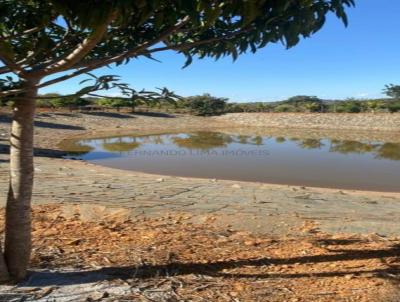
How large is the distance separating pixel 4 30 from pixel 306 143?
2473 cm

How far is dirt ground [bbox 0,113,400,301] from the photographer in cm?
362

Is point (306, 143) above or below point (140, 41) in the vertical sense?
below

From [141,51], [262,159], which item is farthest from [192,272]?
[262,159]

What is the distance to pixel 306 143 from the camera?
90.8 feet

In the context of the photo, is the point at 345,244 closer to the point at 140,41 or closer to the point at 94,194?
the point at 140,41

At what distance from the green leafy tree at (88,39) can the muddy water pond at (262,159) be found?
10601 mm

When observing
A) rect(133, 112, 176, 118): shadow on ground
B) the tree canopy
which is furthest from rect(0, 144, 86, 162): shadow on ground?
rect(133, 112, 176, 118): shadow on ground

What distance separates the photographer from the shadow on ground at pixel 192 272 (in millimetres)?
3745

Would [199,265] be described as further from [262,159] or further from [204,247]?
[262,159]

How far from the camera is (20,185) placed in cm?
360

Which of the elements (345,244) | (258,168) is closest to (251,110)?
(258,168)

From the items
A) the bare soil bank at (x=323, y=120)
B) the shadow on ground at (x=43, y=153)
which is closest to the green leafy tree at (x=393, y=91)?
the bare soil bank at (x=323, y=120)

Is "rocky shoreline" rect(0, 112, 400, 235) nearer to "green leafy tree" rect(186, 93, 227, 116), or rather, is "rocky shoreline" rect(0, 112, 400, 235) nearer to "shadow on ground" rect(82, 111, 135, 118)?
"shadow on ground" rect(82, 111, 135, 118)

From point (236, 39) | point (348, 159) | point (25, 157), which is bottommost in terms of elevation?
point (348, 159)
